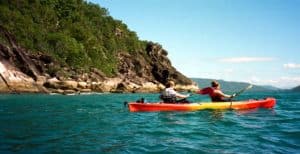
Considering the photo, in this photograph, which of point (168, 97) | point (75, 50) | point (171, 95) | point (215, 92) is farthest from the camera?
point (75, 50)

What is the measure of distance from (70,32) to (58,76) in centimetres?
2370

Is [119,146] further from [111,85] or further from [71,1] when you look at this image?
[71,1]

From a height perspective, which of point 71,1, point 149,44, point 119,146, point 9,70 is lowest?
point 119,146

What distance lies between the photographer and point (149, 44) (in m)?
101

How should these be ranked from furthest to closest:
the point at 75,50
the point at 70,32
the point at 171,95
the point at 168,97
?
1. the point at 70,32
2. the point at 75,50
3. the point at 168,97
4. the point at 171,95

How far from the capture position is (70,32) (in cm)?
8025

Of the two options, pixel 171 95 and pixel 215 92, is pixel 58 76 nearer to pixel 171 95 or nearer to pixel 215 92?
pixel 171 95

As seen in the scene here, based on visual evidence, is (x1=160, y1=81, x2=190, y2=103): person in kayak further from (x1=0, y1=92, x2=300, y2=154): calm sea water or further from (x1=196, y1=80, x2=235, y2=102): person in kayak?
(x1=0, y1=92, x2=300, y2=154): calm sea water

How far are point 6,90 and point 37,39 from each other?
2161cm

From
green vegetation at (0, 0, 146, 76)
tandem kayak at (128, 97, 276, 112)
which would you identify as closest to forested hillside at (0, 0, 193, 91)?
green vegetation at (0, 0, 146, 76)

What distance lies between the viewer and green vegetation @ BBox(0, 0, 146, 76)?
67188mm

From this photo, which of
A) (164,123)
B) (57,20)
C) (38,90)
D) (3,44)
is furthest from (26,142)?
(57,20)

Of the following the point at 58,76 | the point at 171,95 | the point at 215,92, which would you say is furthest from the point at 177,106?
the point at 58,76

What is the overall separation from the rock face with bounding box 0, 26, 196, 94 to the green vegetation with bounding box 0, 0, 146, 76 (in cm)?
242
